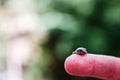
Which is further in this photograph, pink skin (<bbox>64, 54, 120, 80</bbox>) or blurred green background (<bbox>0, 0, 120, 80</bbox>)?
blurred green background (<bbox>0, 0, 120, 80</bbox>)

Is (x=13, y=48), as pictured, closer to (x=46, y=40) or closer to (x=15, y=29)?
(x=15, y=29)

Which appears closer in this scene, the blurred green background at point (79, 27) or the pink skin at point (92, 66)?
the pink skin at point (92, 66)

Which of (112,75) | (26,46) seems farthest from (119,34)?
(112,75)

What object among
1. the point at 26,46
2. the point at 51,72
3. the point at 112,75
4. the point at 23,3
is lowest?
the point at 51,72

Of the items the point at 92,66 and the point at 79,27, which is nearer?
the point at 92,66
